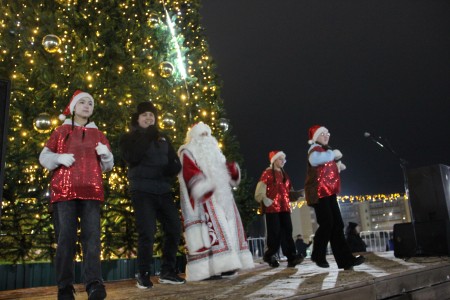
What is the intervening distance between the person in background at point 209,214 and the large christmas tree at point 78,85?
140cm

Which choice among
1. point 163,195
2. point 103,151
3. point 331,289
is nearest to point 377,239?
point 163,195

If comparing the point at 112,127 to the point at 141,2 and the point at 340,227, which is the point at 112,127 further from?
the point at 340,227

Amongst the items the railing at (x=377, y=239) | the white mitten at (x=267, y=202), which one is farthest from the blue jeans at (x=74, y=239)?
the railing at (x=377, y=239)

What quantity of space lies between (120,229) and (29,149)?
1584 millimetres

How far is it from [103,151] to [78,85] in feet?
7.91

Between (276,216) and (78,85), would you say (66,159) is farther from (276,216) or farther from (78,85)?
(276,216)

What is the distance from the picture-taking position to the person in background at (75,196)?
2.75m

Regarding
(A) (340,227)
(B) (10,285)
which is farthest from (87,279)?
(A) (340,227)

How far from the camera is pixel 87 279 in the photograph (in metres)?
2.74

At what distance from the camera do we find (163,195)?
4016 mm

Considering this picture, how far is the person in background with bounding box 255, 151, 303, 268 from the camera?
5.59m

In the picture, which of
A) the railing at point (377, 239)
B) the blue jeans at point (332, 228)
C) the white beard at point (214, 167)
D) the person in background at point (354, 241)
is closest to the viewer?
the blue jeans at point (332, 228)

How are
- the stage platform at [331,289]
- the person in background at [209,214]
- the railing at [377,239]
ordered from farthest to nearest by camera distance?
the railing at [377,239], the person in background at [209,214], the stage platform at [331,289]

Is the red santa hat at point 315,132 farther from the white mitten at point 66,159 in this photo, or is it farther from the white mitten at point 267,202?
the white mitten at point 66,159
